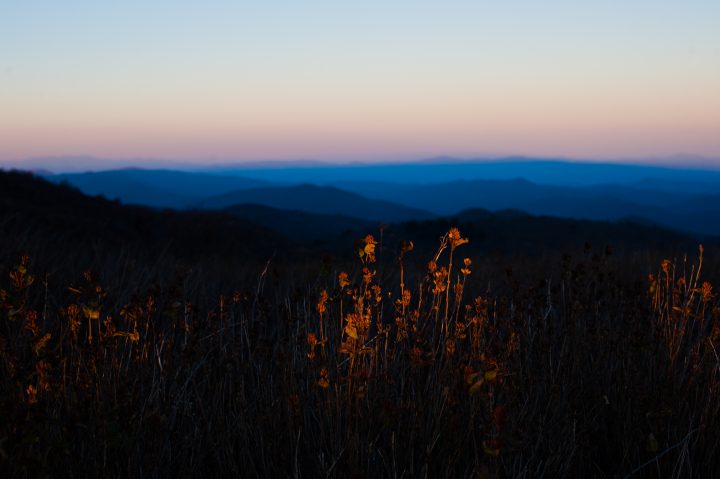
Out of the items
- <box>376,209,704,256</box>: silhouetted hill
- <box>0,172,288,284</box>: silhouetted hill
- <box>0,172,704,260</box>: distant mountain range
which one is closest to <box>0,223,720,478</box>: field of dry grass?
<box>0,172,704,260</box>: distant mountain range

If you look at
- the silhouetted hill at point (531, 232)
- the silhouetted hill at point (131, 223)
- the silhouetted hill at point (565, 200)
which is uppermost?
the silhouetted hill at point (131, 223)

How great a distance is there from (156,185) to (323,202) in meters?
87.7

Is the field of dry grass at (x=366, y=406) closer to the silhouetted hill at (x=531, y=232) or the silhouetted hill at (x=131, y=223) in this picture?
the silhouetted hill at (x=131, y=223)

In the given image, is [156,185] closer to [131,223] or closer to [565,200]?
[565,200]

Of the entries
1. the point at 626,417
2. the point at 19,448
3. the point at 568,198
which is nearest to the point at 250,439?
the point at 19,448

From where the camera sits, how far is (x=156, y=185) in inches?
6722

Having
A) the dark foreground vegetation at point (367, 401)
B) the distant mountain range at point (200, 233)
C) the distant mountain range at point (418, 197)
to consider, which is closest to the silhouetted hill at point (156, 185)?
the distant mountain range at point (418, 197)

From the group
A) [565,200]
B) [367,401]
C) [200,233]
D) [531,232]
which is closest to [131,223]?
[200,233]

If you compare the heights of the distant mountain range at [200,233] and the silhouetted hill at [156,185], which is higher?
the distant mountain range at [200,233]

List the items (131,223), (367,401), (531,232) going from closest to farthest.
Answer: (367,401) → (131,223) → (531,232)

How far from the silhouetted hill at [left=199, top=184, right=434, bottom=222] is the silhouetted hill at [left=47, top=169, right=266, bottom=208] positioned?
721 inches

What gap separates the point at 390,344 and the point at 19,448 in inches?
111

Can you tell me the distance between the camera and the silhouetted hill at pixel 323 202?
292 feet

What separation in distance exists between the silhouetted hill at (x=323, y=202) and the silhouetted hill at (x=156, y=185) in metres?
18.3
